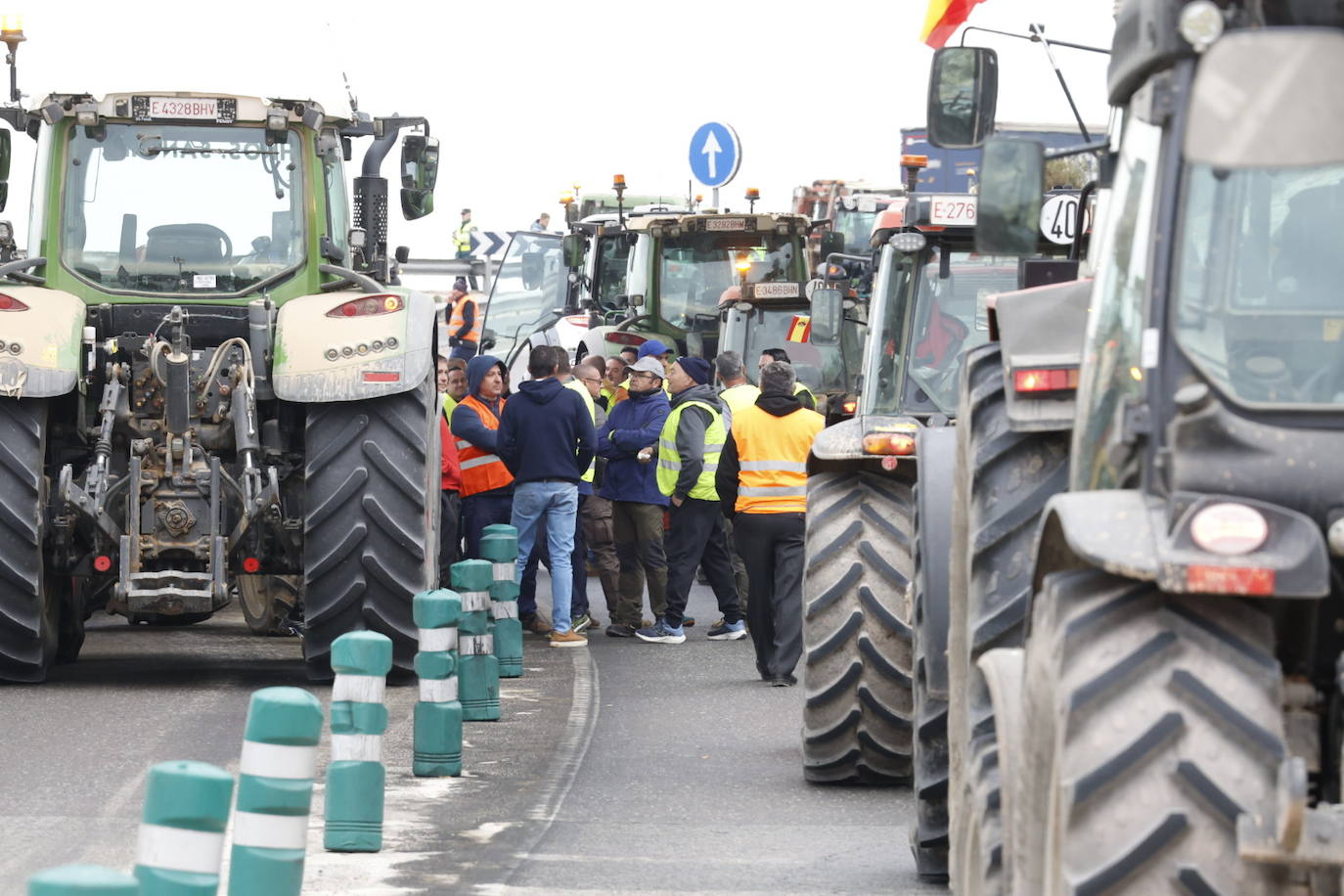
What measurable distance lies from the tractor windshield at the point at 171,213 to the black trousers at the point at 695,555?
3.70 m

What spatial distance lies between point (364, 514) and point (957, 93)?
234 inches

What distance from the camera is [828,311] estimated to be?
13102mm

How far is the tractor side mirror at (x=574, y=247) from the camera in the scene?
90.2 feet

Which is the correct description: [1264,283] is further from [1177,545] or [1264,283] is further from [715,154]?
[715,154]

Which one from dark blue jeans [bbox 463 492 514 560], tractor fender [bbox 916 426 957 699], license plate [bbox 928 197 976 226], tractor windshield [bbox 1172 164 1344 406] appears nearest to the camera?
tractor windshield [bbox 1172 164 1344 406]

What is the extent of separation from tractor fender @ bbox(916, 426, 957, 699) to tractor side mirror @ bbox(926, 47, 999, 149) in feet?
3.37

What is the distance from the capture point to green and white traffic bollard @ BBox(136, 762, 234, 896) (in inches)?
188

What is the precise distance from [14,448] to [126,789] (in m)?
3.17

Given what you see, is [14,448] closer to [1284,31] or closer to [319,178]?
[319,178]

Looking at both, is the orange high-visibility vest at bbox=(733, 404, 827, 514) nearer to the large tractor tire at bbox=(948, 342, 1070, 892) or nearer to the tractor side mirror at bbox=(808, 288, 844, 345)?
the tractor side mirror at bbox=(808, 288, 844, 345)

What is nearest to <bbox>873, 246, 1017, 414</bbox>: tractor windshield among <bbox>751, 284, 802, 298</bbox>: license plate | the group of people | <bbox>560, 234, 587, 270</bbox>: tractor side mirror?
the group of people

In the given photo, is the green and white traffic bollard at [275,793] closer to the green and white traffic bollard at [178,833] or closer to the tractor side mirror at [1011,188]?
the green and white traffic bollard at [178,833]

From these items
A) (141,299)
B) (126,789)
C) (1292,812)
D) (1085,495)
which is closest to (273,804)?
(1085,495)

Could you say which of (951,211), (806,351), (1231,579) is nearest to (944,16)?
(951,211)
